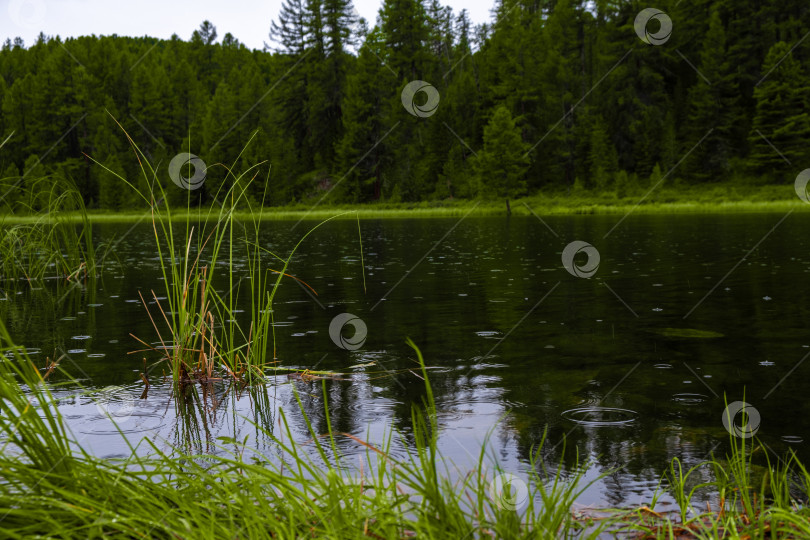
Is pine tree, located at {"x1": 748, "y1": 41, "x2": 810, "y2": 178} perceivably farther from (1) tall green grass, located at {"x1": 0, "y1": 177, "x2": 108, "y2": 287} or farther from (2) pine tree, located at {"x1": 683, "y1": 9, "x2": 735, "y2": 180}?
(1) tall green grass, located at {"x1": 0, "y1": 177, "x2": 108, "y2": 287}

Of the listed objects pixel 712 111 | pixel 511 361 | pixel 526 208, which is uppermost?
pixel 712 111

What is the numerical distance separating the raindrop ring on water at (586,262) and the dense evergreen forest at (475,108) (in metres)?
30.6

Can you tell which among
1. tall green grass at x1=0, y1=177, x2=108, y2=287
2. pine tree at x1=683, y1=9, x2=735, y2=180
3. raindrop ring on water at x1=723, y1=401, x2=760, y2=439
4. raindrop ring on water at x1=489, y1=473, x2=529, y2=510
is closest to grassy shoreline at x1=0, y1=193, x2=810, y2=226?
pine tree at x1=683, y1=9, x2=735, y2=180

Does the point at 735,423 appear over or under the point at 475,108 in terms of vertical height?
under

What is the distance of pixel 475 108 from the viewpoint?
76.1 m

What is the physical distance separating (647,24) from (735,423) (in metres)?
67.6

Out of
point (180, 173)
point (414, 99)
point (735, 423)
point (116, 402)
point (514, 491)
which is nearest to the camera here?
point (514, 491)

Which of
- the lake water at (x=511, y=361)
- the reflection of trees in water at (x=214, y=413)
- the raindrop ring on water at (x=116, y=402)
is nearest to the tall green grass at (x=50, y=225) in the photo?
the lake water at (x=511, y=361)

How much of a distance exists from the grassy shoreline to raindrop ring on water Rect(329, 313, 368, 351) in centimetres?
3762

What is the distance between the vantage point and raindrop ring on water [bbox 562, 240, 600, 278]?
18.0 metres

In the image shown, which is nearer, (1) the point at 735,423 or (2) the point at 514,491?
(2) the point at 514,491

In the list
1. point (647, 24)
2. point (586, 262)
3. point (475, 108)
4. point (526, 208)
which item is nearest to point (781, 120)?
point (647, 24)

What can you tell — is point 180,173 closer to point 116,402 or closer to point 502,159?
point 116,402

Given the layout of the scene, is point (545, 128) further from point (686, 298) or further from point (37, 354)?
point (37, 354)
